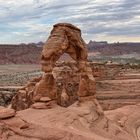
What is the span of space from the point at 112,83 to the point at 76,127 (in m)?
27.2

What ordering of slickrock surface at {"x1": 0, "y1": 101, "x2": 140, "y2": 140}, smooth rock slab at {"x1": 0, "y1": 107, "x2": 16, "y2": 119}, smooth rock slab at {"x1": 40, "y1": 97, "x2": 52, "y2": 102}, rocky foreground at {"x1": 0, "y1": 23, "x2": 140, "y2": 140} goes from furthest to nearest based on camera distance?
1. smooth rock slab at {"x1": 40, "y1": 97, "x2": 52, "y2": 102}
2. rocky foreground at {"x1": 0, "y1": 23, "x2": 140, "y2": 140}
3. smooth rock slab at {"x1": 0, "y1": 107, "x2": 16, "y2": 119}
4. slickrock surface at {"x1": 0, "y1": 101, "x2": 140, "y2": 140}

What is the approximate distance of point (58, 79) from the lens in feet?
123

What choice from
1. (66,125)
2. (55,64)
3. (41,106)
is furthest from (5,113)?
(55,64)

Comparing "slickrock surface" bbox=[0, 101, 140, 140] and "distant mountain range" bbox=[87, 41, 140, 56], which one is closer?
"slickrock surface" bbox=[0, 101, 140, 140]

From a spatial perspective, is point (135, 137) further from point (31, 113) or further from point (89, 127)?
point (31, 113)

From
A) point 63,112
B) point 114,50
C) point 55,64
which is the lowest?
point 63,112

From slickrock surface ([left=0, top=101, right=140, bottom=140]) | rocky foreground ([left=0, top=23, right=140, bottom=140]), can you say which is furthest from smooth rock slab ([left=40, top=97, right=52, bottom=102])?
slickrock surface ([left=0, top=101, right=140, bottom=140])

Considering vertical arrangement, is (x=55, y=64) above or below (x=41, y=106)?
above

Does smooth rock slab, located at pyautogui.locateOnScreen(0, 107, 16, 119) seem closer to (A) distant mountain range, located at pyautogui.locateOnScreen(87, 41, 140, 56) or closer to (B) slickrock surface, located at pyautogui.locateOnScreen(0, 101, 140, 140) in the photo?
(B) slickrock surface, located at pyautogui.locateOnScreen(0, 101, 140, 140)

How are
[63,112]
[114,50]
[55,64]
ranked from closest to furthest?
[63,112] < [55,64] < [114,50]

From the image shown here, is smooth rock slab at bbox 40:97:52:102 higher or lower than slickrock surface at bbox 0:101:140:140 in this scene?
higher

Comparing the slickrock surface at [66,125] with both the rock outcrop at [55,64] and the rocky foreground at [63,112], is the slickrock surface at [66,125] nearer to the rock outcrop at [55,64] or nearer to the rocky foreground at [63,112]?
the rocky foreground at [63,112]

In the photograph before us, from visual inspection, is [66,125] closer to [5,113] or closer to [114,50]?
[5,113]

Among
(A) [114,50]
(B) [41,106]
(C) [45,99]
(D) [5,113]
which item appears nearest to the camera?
(D) [5,113]
